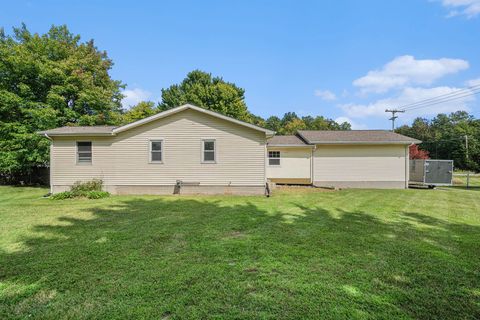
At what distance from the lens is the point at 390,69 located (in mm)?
21844

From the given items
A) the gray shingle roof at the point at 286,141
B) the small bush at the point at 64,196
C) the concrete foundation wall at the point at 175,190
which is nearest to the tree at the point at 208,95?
the gray shingle roof at the point at 286,141

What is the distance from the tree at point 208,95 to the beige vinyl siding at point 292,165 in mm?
19673

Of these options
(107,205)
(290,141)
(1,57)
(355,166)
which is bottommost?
(107,205)

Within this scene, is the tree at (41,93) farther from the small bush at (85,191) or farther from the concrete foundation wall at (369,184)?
the concrete foundation wall at (369,184)

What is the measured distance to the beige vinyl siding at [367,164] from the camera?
50.4 feet

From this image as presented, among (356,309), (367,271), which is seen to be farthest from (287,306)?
(367,271)

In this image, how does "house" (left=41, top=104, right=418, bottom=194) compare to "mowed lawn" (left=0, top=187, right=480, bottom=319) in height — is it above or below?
above

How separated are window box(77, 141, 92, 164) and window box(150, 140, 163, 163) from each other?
118 inches

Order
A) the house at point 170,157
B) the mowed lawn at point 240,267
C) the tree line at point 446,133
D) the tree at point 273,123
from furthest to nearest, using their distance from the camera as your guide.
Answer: the tree at point 273,123
the tree line at point 446,133
the house at point 170,157
the mowed lawn at point 240,267

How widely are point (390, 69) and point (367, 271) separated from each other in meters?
23.2

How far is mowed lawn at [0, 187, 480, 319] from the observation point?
9.27ft

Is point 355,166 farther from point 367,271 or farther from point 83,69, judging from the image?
point 83,69

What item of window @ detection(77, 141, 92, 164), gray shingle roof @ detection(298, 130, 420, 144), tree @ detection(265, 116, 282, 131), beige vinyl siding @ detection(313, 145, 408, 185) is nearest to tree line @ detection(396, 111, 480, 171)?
gray shingle roof @ detection(298, 130, 420, 144)

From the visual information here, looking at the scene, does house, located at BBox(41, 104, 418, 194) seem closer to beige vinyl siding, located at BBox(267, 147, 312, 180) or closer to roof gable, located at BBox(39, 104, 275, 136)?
roof gable, located at BBox(39, 104, 275, 136)
